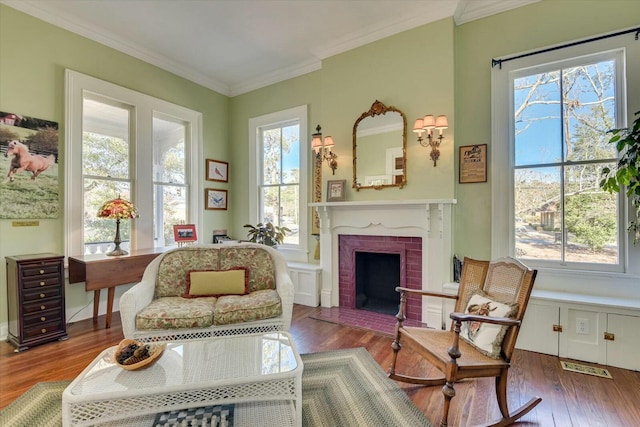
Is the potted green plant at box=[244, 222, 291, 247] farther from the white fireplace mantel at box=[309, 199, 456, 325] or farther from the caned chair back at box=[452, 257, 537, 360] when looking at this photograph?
the caned chair back at box=[452, 257, 537, 360]

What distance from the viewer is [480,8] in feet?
10.0

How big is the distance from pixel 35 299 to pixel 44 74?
2.22m

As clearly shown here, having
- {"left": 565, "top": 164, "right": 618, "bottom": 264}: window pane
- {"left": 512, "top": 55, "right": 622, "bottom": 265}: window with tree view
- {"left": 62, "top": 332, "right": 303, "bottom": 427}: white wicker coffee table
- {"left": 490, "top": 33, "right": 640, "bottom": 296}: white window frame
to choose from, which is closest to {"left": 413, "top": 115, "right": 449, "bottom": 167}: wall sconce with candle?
{"left": 490, "top": 33, "right": 640, "bottom": 296}: white window frame

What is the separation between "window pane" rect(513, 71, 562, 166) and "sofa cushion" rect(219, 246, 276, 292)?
2.66m

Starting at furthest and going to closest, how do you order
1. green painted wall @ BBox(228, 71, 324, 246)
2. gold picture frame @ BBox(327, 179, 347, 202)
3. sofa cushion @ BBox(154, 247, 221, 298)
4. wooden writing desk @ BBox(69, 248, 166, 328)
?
green painted wall @ BBox(228, 71, 324, 246) < gold picture frame @ BBox(327, 179, 347, 202) < wooden writing desk @ BBox(69, 248, 166, 328) < sofa cushion @ BBox(154, 247, 221, 298)

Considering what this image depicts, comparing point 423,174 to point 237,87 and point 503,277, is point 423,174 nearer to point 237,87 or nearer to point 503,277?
point 503,277

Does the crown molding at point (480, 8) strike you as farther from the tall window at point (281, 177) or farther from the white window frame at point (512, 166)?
the tall window at point (281, 177)

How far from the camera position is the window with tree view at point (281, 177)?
14.6ft

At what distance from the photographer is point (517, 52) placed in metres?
2.95

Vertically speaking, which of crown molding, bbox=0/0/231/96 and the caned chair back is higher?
crown molding, bbox=0/0/231/96

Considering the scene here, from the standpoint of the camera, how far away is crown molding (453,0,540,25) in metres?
2.94

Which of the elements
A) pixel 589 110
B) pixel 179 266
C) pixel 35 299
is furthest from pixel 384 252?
pixel 35 299

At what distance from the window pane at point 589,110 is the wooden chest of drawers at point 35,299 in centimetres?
491

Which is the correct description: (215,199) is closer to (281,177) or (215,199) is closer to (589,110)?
(281,177)
